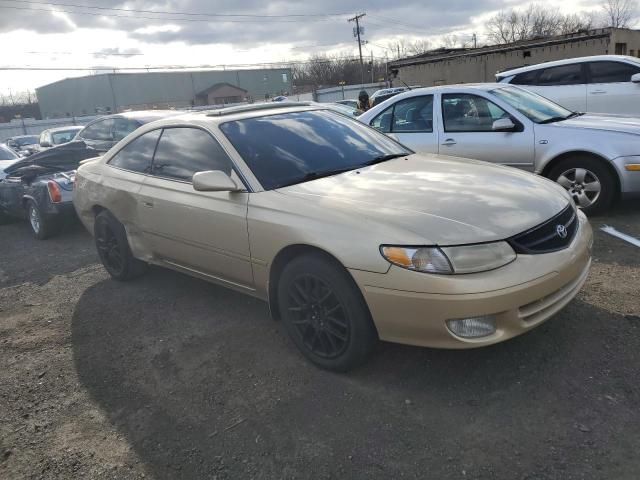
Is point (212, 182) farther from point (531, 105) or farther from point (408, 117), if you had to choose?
point (531, 105)

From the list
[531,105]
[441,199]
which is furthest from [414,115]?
[441,199]

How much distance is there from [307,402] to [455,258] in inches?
45.1

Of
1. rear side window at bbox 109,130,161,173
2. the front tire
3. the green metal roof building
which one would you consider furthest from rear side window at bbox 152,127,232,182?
the green metal roof building

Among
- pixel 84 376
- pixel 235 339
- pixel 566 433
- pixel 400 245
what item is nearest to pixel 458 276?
pixel 400 245

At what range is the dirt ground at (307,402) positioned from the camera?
2441 millimetres

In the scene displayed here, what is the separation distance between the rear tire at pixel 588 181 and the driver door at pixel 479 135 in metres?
0.39

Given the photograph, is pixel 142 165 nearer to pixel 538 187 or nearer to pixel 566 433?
pixel 538 187

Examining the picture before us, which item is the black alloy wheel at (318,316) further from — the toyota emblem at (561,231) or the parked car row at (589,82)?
the parked car row at (589,82)

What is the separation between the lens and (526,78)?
955 cm

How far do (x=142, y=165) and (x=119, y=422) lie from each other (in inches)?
90.3

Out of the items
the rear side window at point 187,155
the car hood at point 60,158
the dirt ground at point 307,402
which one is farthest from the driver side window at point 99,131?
the dirt ground at point 307,402

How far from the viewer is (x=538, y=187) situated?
335cm

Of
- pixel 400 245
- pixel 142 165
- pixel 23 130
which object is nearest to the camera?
pixel 400 245

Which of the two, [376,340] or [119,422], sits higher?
[376,340]
